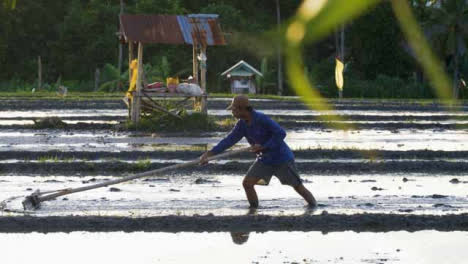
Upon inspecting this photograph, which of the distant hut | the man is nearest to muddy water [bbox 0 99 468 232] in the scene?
the man

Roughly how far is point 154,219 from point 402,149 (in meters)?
8.91

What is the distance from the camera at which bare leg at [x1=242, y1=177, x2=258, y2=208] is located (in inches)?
355

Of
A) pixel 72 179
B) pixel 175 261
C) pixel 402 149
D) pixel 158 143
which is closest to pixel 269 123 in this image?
pixel 175 261

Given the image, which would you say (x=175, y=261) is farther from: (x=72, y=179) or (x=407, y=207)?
(x=72, y=179)

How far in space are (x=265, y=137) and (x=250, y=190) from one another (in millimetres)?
590

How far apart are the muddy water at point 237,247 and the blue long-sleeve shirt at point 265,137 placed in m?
1.12

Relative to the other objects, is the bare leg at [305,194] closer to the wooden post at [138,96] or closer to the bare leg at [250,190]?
the bare leg at [250,190]

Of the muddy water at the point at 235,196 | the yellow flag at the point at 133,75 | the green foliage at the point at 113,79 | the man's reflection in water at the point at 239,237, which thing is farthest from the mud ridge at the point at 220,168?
the green foliage at the point at 113,79

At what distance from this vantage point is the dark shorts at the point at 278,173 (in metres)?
8.98

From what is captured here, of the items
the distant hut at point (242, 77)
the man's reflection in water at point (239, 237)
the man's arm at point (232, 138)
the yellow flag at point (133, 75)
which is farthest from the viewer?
the distant hut at point (242, 77)

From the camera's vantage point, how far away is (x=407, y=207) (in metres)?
9.30

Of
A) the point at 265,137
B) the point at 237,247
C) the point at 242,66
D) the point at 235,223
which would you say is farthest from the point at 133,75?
the point at 242,66

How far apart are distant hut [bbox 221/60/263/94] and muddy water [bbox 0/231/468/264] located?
133 feet

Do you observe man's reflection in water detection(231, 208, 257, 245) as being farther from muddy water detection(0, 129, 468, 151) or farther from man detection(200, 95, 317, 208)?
muddy water detection(0, 129, 468, 151)
